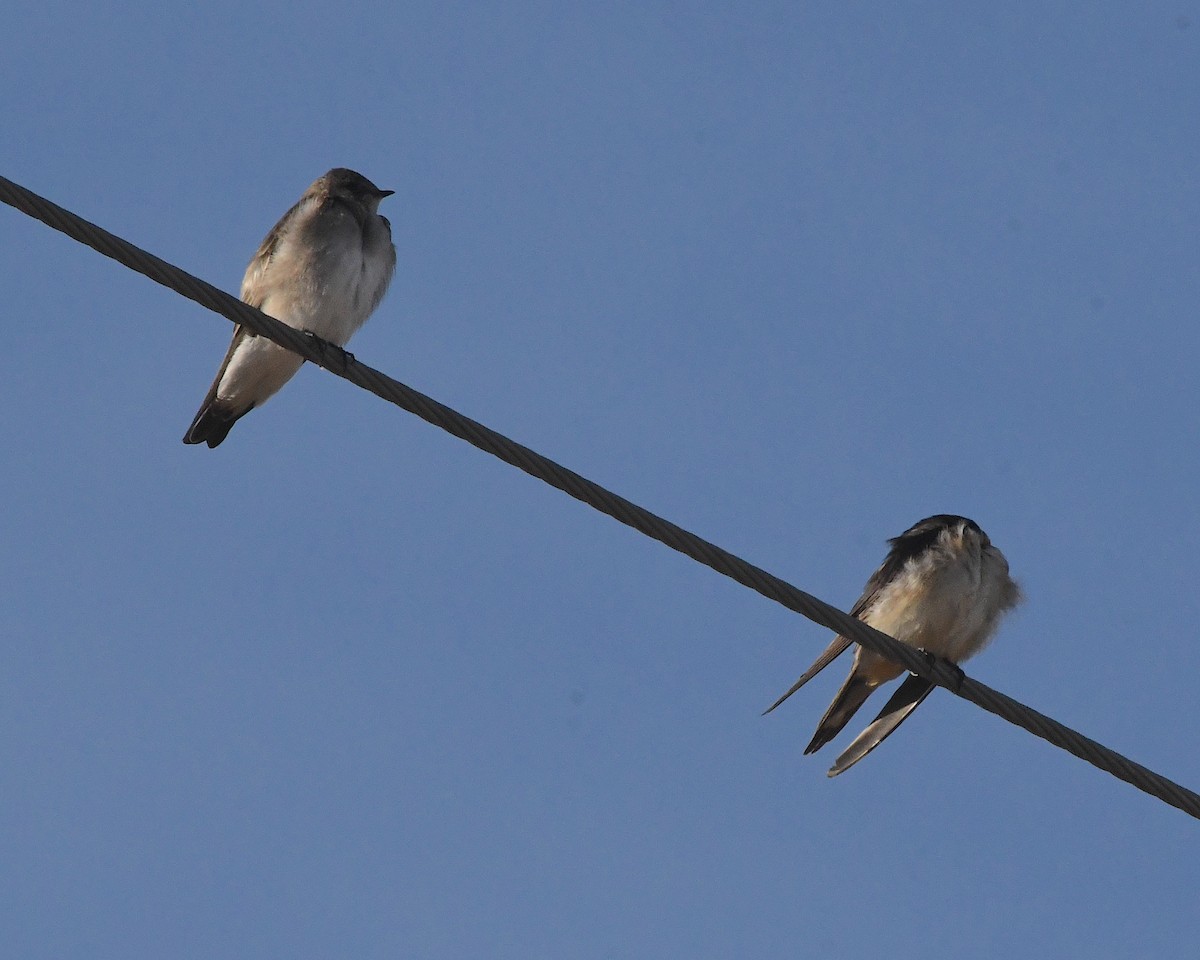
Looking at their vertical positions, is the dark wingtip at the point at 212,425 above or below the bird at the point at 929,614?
below

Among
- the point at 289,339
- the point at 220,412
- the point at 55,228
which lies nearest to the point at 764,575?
the point at 289,339

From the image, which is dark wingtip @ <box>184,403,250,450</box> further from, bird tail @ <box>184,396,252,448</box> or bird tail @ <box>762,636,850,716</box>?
bird tail @ <box>762,636,850,716</box>

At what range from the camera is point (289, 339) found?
20.0 feet

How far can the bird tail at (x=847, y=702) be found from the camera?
9.46 m

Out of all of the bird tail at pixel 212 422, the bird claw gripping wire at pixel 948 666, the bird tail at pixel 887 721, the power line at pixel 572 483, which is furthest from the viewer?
the bird tail at pixel 212 422

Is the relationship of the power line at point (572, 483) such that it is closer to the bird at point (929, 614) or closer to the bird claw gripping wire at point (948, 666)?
the bird claw gripping wire at point (948, 666)

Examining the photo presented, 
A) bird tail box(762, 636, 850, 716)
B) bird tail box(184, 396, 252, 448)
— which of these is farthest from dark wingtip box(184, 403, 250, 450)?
bird tail box(762, 636, 850, 716)

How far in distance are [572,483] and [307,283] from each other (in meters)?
4.05

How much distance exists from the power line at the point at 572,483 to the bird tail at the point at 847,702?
3.29 meters

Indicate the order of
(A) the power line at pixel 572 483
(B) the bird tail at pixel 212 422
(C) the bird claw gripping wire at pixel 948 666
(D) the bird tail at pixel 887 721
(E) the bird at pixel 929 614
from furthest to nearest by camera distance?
1. (B) the bird tail at pixel 212 422
2. (E) the bird at pixel 929 614
3. (D) the bird tail at pixel 887 721
4. (C) the bird claw gripping wire at pixel 948 666
5. (A) the power line at pixel 572 483

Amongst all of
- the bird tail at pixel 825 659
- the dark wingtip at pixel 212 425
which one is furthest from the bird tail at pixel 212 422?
the bird tail at pixel 825 659

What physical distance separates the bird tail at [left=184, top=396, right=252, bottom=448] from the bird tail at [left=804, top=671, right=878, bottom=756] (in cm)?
324

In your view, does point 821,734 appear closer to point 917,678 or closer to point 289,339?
point 917,678

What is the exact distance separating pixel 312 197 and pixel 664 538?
473cm
